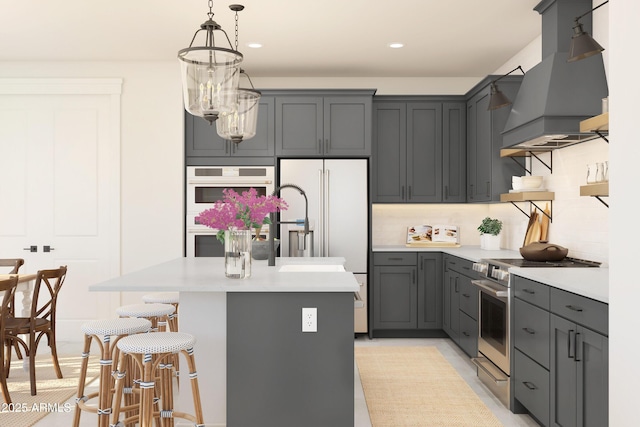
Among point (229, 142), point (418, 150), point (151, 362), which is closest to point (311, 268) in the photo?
point (151, 362)

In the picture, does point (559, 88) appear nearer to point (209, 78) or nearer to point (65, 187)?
point (209, 78)

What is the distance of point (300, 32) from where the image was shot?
16.6ft

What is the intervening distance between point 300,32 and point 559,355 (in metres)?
3.36

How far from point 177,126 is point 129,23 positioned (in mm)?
1379

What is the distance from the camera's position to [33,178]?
6.13 m

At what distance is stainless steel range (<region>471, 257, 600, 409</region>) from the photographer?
3.91 meters

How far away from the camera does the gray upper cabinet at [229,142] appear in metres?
6.12

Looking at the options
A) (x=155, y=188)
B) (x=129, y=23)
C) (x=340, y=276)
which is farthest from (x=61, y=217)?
(x=340, y=276)

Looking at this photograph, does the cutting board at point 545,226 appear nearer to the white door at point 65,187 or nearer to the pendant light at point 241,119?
the pendant light at point 241,119

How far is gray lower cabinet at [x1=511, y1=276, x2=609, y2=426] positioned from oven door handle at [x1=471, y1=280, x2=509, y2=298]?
150mm

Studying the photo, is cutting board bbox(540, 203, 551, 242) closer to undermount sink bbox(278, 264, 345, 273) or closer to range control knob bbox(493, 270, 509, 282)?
range control knob bbox(493, 270, 509, 282)

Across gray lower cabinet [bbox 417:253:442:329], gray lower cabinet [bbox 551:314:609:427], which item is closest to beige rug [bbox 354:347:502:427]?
gray lower cabinet [bbox 417:253:442:329]

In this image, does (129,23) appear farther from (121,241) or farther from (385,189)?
(385,189)

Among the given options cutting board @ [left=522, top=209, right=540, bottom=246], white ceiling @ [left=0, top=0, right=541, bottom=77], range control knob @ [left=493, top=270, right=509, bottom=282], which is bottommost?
range control knob @ [left=493, top=270, right=509, bottom=282]
